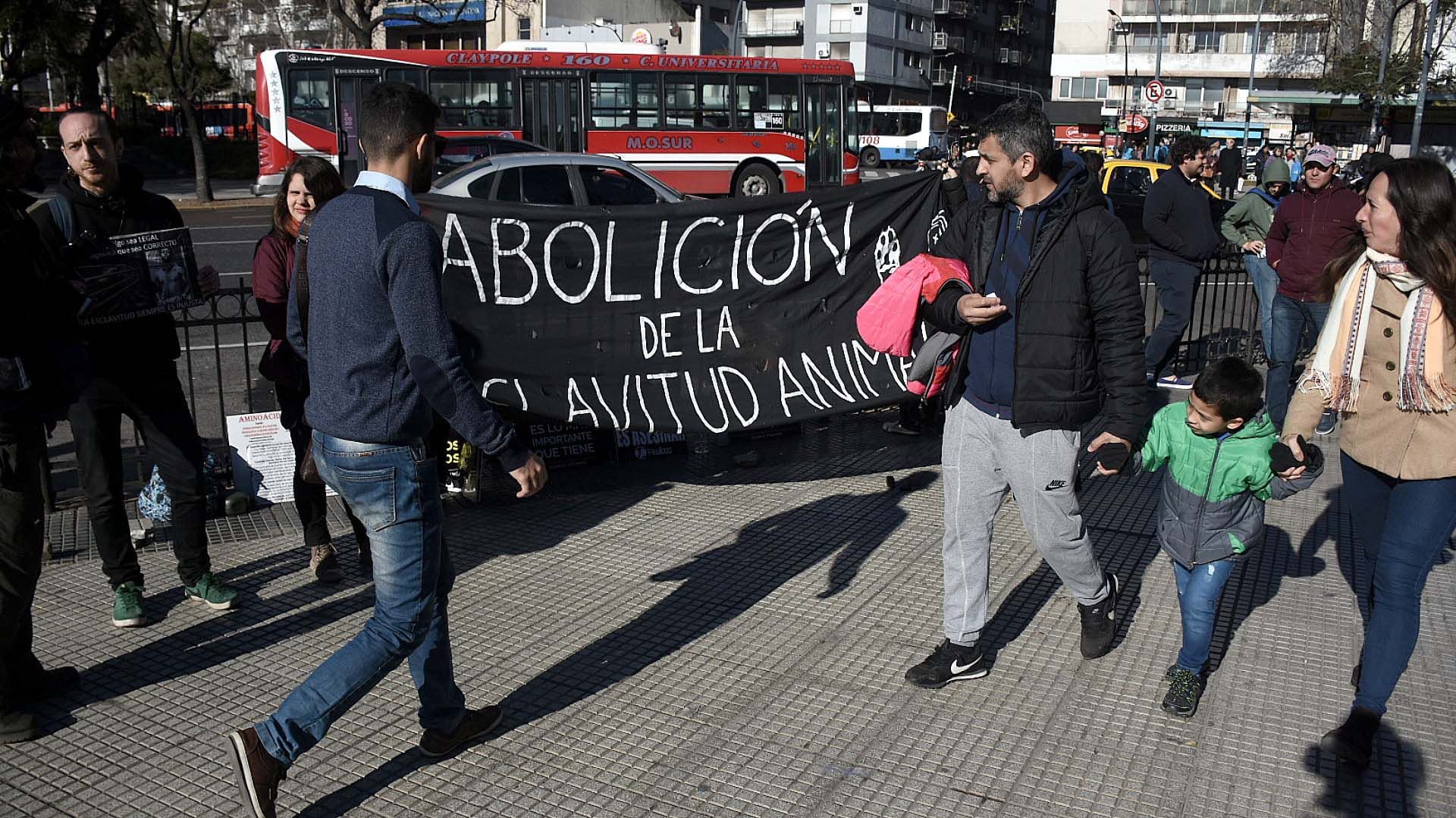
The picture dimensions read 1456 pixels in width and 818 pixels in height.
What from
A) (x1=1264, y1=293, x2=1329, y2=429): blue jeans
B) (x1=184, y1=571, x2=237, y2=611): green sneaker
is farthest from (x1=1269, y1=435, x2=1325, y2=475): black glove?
(x1=1264, y1=293, x2=1329, y2=429): blue jeans

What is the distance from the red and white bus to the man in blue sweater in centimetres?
1958

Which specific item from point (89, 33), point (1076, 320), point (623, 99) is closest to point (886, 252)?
point (1076, 320)

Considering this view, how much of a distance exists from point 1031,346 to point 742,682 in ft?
5.23

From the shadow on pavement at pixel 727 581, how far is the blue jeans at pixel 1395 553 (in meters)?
2.14

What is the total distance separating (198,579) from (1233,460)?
4032 millimetres

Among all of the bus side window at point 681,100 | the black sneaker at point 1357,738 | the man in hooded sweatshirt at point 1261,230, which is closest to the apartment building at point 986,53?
the bus side window at point 681,100

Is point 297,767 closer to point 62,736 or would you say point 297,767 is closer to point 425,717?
point 425,717

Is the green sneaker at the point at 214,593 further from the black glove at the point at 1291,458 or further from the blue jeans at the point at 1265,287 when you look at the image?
the blue jeans at the point at 1265,287

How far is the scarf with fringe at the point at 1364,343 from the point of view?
3.47m

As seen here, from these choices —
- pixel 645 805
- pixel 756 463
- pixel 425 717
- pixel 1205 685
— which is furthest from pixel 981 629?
pixel 756 463

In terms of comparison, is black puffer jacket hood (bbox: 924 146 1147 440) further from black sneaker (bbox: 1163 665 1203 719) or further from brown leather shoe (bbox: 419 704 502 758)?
brown leather shoe (bbox: 419 704 502 758)

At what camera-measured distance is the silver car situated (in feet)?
41.8

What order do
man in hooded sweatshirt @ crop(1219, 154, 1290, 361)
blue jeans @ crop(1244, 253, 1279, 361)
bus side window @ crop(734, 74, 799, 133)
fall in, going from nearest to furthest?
blue jeans @ crop(1244, 253, 1279, 361) < man in hooded sweatshirt @ crop(1219, 154, 1290, 361) < bus side window @ crop(734, 74, 799, 133)

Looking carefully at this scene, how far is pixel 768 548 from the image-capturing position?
5.66 meters
